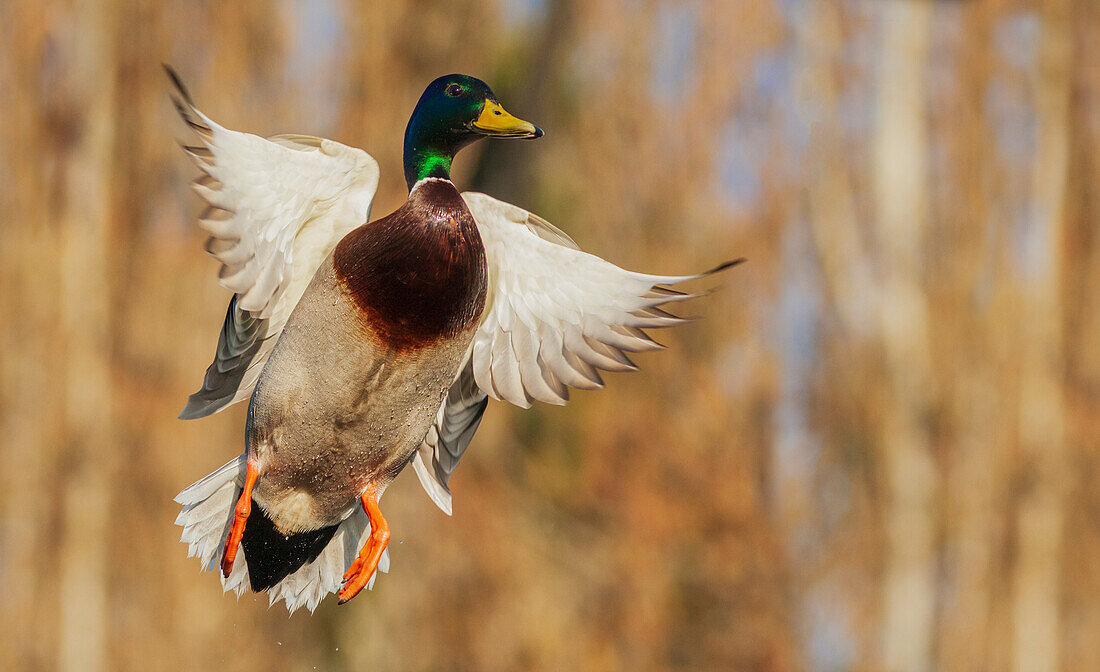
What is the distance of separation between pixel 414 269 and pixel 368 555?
2.27 feet

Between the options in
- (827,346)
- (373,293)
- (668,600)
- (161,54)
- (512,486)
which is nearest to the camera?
(373,293)

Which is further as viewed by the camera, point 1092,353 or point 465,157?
point 1092,353

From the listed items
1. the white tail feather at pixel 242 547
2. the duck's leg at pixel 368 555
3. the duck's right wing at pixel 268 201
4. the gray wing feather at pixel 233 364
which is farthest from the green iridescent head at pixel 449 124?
the white tail feather at pixel 242 547

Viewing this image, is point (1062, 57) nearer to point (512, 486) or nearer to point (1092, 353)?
point (1092, 353)

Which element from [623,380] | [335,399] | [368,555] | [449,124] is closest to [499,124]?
[449,124]

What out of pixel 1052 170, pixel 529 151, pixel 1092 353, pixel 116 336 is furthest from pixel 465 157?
pixel 1092 353

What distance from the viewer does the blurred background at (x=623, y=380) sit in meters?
7.80

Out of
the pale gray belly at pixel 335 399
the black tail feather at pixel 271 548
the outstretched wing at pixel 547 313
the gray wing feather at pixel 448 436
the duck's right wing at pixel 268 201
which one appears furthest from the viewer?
the gray wing feather at pixel 448 436

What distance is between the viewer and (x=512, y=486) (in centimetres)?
860

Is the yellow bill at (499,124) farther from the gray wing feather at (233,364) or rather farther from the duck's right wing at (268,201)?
the gray wing feather at (233,364)

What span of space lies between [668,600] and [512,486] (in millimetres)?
1690

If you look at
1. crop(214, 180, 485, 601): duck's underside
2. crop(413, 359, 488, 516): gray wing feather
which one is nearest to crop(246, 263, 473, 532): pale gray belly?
crop(214, 180, 485, 601): duck's underside

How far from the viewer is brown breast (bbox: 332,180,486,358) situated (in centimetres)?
247

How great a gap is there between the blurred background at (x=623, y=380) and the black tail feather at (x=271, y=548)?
186 inches
